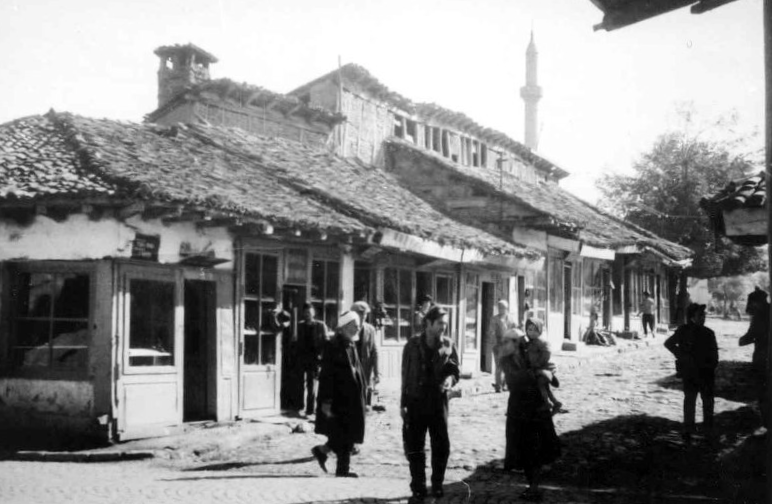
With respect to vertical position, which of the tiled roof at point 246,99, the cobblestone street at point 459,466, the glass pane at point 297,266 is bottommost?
the cobblestone street at point 459,466

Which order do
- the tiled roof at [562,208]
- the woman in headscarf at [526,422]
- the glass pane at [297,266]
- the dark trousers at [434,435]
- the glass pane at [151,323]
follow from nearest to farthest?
the dark trousers at [434,435] → the woman in headscarf at [526,422] → the glass pane at [151,323] → the glass pane at [297,266] → the tiled roof at [562,208]

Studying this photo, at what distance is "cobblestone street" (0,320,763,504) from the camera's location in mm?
6703

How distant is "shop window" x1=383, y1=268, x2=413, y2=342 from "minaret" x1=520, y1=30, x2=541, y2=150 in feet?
88.0

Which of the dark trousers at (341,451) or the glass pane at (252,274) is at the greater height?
the glass pane at (252,274)

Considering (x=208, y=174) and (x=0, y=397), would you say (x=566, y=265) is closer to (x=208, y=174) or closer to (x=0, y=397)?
(x=208, y=174)

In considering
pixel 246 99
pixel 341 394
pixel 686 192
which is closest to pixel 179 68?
pixel 246 99

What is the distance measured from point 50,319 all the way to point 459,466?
5930 millimetres

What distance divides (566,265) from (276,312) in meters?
13.4

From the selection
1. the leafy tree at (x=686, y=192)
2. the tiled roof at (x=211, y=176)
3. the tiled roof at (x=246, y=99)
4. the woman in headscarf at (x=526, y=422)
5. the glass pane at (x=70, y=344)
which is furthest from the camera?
the leafy tree at (x=686, y=192)

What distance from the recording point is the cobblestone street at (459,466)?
6.70m

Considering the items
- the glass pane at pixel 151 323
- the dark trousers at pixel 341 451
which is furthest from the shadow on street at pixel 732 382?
the glass pane at pixel 151 323

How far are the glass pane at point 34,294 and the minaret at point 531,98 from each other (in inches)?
1307

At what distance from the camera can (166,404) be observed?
10.3 metres

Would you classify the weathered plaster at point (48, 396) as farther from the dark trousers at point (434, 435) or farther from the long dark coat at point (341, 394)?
the dark trousers at point (434, 435)
